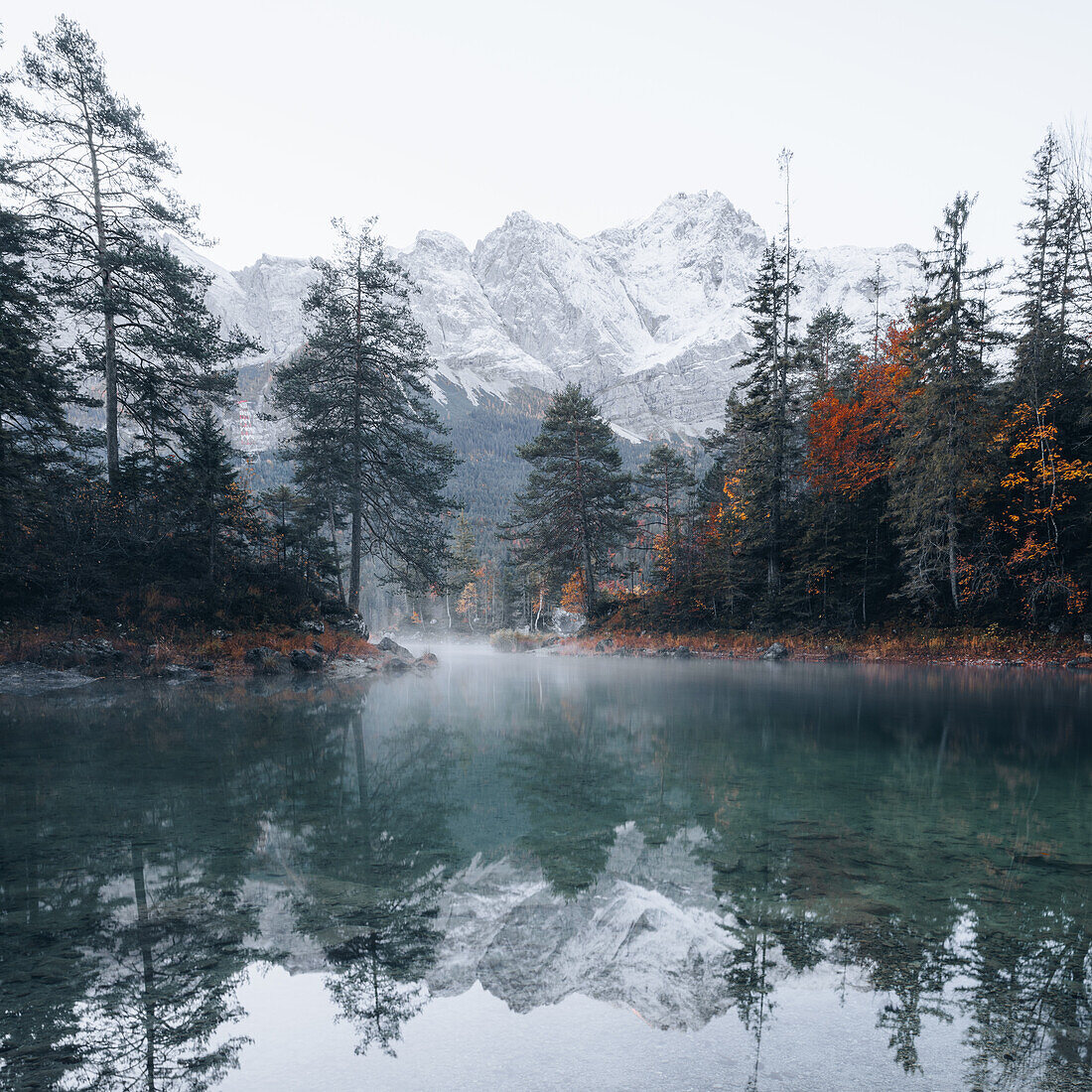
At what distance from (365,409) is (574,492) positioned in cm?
1762

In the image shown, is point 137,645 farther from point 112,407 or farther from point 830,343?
point 830,343

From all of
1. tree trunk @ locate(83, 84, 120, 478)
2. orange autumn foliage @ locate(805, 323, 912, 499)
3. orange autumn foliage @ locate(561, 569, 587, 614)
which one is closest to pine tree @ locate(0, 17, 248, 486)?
tree trunk @ locate(83, 84, 120, 478)

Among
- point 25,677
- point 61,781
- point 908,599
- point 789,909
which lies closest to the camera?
point 789,909

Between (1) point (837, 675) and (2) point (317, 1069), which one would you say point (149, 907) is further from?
(1) point (837, 675)

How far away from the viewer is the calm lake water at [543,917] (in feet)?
10.2

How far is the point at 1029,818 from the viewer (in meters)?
6.95

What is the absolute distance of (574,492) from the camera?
43.8 metres

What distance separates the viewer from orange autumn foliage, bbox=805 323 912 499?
3288 centimetres

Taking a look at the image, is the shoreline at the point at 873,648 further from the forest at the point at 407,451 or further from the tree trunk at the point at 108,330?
the tree trunk at the point at 108,330

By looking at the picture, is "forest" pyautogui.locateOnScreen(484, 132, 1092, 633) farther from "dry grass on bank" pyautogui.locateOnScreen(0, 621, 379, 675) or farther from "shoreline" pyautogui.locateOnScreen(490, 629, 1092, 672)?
"dry grass on bank" pyautogui.locateOnScreen(0, 621, 379, 675)

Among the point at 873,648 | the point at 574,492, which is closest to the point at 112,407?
the point at 574,492

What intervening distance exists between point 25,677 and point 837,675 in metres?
23.8

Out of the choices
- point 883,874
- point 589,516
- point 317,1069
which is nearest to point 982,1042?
point 883,874

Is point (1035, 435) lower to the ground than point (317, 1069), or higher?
higher
